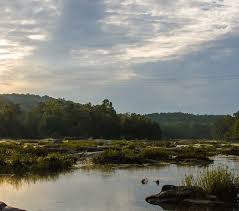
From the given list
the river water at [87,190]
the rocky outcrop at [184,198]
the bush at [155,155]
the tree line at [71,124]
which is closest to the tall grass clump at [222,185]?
the rocky outcrop at [184,198]

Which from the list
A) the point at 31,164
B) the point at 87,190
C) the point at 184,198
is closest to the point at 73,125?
the point at 31,164

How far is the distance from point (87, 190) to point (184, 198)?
240 inches

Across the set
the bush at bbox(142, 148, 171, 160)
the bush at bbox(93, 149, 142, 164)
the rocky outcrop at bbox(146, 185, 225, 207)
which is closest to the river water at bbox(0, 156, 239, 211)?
the rocky outcrop at bbox(146, 185, 225, 207)

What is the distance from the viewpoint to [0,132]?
5379 inches

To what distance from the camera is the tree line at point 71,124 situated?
454 feet

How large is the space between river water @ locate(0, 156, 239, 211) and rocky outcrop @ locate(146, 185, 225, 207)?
69 cm

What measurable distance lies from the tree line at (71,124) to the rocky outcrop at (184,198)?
374 feet

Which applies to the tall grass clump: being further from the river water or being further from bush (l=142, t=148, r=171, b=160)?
bush (l=142, t=148, r=171, b=160)

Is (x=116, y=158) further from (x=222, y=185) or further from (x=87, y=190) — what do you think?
(x=222, y=185)

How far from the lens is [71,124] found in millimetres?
143625

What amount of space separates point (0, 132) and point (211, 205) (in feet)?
395

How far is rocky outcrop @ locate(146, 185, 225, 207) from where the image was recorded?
2184 cm

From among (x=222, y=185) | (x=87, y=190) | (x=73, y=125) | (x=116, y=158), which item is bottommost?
(x=87, y=190)

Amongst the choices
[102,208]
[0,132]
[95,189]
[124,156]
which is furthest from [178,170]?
[0,132]
